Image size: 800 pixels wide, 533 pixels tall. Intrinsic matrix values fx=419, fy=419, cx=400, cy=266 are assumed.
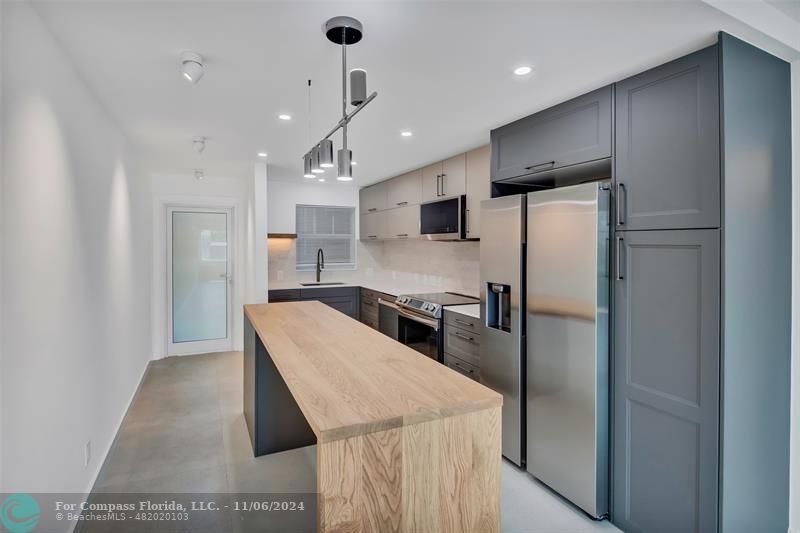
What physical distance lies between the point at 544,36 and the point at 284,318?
2.21 m

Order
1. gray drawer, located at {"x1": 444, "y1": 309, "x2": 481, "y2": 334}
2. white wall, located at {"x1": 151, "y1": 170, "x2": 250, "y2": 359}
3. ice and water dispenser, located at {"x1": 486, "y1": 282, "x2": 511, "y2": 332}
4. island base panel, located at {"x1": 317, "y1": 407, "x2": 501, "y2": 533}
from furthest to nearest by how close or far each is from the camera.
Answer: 1. white wall, located at {"x1": 151, "y1": 170, "x2": 250, "y2": 359}
2. gray drawer, located at {"x1": 444, "y1": 309, "x2": 481, "y2": 334}
3. ice and water dispenser, located at {"x1": 486, "y1": 282, "x2": 511, "y2": 332}
4. island base panel, located at {"x1": 317, "y1": 407, "x2": 501, "y2": 533}

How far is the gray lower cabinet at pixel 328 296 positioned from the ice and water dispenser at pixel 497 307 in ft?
10.1

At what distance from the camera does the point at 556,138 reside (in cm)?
252

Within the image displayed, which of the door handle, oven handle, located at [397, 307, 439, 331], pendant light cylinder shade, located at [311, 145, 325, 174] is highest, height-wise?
pendant light cylinder shade, located at [311, 145, 325, 174]

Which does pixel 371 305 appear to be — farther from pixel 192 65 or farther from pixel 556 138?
pixel 192 65

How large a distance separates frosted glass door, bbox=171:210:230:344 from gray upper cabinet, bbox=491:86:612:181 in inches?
156

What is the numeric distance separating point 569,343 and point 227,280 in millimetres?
4576

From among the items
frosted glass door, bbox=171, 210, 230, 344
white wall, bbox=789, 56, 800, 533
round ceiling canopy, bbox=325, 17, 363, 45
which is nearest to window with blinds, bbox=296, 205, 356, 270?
frosted glass door, bbox=171, 210, 230, 344

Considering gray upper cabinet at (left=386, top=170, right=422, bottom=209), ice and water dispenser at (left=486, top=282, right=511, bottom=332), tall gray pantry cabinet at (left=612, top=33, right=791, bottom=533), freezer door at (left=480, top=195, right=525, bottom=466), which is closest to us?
tall gray pantry cabinet at (left=612, top=33, right=791, bottom=533)

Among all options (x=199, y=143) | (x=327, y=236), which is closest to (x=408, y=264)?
(x=327, y=236)

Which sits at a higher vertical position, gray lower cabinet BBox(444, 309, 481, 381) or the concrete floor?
gray lower cabinet BBox(444, 309, 481, 381)

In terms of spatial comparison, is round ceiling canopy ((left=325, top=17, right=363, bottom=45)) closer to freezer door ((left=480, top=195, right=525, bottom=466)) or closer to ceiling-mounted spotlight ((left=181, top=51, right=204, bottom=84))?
ceiling-mounted spotlight ((left=181, top=51, right=204, bottom=84))

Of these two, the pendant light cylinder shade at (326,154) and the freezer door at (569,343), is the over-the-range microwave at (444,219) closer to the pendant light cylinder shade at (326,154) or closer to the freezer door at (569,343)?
the freezer door at (569,343)

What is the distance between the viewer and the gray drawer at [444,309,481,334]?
3.17 m
